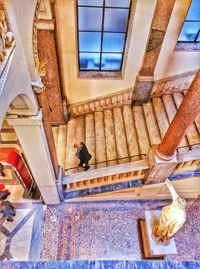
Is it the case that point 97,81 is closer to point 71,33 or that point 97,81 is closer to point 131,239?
point 71,33

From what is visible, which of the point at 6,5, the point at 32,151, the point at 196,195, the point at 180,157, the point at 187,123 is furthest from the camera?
the point at 196,195

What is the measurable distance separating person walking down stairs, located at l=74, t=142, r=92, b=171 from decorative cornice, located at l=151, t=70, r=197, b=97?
2650 millimetres

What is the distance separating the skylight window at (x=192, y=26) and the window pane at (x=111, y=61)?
1549mm

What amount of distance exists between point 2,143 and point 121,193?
3.01m

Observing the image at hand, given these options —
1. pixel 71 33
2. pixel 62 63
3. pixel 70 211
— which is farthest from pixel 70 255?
pixel 71 33

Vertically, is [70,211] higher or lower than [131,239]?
higher

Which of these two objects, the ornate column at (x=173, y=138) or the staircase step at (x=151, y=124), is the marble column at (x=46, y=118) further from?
the staircase step at (x=151, y=124)

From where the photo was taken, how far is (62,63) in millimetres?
6441

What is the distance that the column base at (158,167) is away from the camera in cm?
493

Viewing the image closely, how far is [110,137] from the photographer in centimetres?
680

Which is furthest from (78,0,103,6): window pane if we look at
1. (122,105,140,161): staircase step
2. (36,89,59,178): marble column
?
(122,105,140,161): staircase step

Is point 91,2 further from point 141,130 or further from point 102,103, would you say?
point 141,130

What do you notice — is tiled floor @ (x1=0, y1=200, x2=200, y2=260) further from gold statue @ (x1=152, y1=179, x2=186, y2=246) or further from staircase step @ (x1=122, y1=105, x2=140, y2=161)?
staircase step @ (x1=122, y1=105, x2=140, y2=161)

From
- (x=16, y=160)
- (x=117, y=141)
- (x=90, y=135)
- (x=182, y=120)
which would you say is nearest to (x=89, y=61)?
(x=90, y=135)
